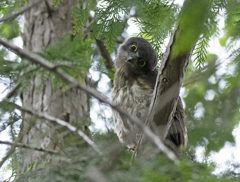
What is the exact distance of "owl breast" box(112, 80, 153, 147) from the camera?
3461 mm

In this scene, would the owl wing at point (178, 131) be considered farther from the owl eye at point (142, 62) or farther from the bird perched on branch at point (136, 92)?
the owl eye at point (142, 62)

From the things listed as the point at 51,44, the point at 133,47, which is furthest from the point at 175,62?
the point at 51,44

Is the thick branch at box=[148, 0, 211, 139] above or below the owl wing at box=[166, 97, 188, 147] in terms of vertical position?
below

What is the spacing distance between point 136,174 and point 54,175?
0.71 m

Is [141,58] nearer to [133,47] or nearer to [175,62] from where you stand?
[133,47]

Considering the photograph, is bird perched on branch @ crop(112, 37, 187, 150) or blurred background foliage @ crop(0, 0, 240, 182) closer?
blurred background foliage @ crop(0, 0, 240, 182)

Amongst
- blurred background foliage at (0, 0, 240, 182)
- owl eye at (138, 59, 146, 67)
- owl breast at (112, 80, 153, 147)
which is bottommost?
blurred background foliage at (0, 0, 240, 182)

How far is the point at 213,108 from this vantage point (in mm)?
3746

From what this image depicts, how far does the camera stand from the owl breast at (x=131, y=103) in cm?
346

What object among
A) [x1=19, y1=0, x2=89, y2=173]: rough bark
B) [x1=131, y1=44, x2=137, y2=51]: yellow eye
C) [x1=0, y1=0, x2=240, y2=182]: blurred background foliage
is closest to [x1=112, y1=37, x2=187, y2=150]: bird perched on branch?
[x1=131, y1=44, x2=137, y2=51]: yellow eye

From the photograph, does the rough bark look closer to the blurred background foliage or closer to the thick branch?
the blurred background foliage

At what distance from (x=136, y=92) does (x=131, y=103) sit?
179 mm

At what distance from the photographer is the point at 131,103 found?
138 inches

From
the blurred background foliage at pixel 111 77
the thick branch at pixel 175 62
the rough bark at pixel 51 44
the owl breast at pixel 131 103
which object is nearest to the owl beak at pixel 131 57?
the owl breast at pixel 131 103
